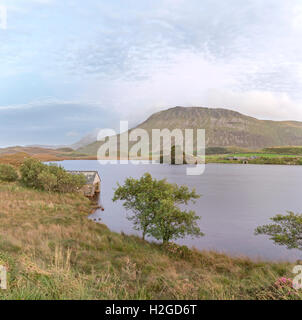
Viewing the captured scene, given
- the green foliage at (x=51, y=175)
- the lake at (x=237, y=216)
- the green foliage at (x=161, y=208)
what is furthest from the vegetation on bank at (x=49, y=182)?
the green foliage at (x=161, y=208)

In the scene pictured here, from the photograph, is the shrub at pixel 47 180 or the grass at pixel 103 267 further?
the shrub at pixel 47 180

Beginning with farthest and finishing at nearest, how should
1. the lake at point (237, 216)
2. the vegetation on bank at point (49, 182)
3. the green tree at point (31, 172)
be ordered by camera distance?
1. the green tree at point (31, 172)
2. the vegetation on bank at point (49, 182)
3. the lake at point (237, 216)

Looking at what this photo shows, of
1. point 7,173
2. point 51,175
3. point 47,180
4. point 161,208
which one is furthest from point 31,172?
point 161,208

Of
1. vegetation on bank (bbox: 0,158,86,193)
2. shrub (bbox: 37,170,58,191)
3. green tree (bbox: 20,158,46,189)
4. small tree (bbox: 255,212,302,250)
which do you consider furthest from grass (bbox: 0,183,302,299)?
green tree (bbox: 20,158,46,189)

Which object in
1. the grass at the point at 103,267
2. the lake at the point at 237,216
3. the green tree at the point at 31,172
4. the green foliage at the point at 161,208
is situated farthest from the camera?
the green tree at the point at 31,172

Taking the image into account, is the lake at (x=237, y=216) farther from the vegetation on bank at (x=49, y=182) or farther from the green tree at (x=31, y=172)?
the green tree at (x=31, y=172)

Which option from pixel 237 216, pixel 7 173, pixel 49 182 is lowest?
pixel 237 216

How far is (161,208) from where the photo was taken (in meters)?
18.7

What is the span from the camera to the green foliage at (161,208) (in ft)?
62.9

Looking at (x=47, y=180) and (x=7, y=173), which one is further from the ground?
(x=7, y=173)

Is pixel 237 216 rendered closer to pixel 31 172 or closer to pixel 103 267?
pixel 103 267

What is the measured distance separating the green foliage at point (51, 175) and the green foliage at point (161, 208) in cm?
2539

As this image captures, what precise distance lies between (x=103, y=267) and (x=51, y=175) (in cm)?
3475
